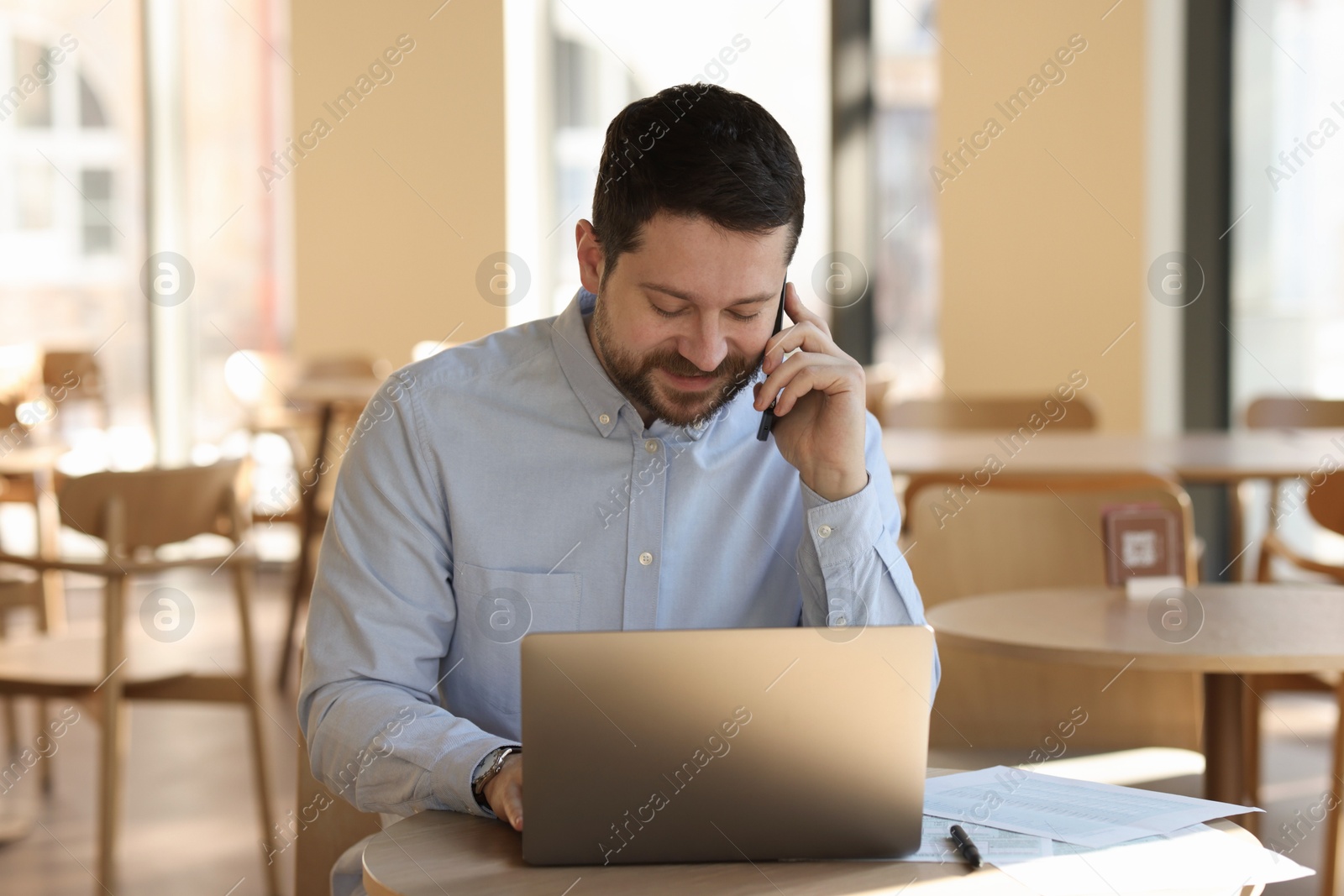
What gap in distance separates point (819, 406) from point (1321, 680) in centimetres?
152

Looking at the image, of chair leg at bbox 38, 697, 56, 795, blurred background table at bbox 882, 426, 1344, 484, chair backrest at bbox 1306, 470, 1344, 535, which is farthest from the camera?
chair leg at bbox 38, 697, 56, 795

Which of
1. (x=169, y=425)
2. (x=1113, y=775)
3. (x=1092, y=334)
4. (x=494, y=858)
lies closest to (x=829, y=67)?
(x=1092, y=334)

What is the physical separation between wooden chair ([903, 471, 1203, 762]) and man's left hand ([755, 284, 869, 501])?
31.4 inches

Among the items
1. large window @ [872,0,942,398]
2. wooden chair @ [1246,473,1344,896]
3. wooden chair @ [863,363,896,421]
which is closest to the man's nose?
wooden chair @ [1246,473,1344,896]

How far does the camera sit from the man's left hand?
1390mm

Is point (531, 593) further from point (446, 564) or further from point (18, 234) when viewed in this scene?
point (18, 234)

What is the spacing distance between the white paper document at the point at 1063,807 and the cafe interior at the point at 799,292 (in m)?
0.47

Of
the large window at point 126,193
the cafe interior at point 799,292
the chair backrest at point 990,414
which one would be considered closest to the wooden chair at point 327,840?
the cafe interior at point 799,292

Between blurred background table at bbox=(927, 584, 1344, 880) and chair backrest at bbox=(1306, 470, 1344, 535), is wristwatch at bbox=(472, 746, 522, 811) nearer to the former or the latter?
blurred background table at bbox=(927, 584, 1344, 880)

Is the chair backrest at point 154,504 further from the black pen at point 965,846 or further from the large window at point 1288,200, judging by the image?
the large window at point 1288,200

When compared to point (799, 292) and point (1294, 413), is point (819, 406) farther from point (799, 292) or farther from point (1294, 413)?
point (1294, 413)

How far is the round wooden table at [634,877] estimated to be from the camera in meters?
0.97

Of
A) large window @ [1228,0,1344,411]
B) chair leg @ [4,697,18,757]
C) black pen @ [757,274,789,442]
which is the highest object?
large window @ [1228,0,1344,411]

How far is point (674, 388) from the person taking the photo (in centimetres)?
142
